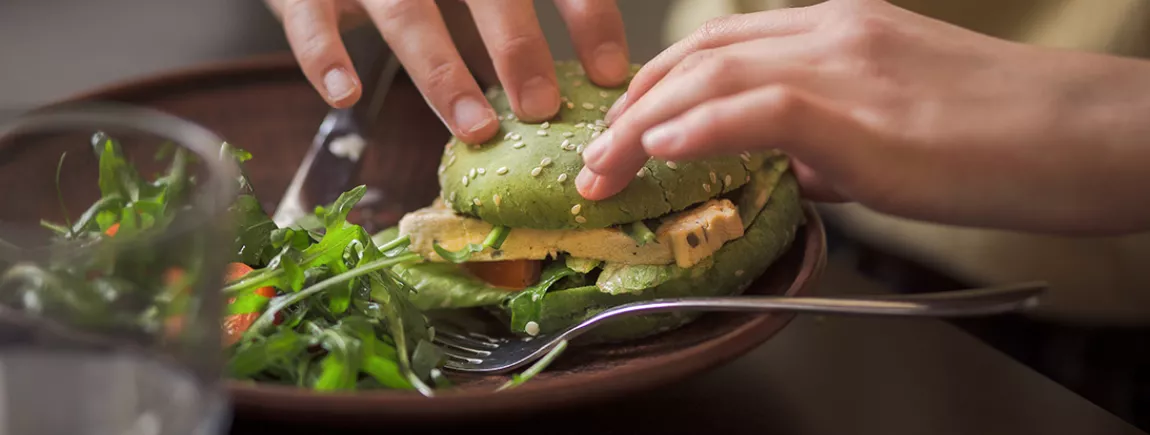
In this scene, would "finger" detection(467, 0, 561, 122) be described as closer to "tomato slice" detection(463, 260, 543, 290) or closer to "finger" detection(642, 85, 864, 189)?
"tomato slice" detection(463, 260, 543, 290)

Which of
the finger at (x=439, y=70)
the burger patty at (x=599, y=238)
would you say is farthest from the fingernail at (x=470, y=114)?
the burger patty at (x=599, y=238)

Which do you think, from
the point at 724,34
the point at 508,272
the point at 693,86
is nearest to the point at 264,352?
the point at 508,272

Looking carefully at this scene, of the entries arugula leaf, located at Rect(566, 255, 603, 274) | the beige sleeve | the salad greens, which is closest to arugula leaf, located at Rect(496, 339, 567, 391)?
the salad greens

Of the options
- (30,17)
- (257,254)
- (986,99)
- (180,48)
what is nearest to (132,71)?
(180,48)

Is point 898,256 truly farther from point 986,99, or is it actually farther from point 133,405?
point 133,405

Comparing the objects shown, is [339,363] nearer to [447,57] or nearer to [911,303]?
[447,57]

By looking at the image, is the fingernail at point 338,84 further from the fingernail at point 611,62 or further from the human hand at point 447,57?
the fingernail at point 611,62
